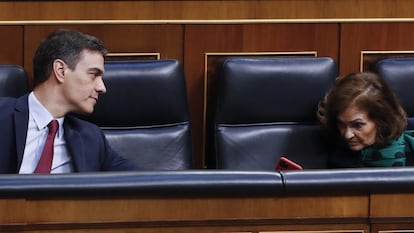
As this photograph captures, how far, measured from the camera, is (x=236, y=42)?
1841 mm

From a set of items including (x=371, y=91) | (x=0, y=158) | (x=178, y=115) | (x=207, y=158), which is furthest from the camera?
(x=207, y=158)

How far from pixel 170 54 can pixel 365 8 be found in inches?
16.5

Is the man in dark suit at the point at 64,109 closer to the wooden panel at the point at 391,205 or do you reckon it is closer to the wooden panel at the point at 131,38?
the wooden panel at the point at 131,38

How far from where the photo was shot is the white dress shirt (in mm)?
1487

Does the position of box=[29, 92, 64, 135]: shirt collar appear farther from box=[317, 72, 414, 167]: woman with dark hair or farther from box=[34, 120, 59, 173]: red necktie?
box=[317, 72, 414, 167]: woman with dark hair

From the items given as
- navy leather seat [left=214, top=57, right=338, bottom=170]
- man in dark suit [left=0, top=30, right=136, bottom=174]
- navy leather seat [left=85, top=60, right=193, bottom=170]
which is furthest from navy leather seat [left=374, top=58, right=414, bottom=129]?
man in dark suit [left=0, top=30, right=136, bottom=174]

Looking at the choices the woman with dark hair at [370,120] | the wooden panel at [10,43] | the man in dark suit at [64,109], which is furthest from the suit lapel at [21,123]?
the woman with dark hair at [370,120]

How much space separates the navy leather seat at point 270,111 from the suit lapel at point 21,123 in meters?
0.41

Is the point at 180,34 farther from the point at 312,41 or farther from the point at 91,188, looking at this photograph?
the point at 91,188

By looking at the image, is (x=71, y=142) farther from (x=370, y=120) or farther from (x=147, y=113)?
(x=370, y=120)

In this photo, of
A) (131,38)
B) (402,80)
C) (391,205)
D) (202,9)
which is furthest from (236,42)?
(391,205)

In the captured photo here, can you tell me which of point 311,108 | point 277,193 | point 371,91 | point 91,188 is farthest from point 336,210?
point 311,108

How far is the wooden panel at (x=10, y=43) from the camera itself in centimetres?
178

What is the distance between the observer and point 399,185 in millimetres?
1134
